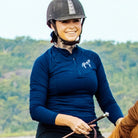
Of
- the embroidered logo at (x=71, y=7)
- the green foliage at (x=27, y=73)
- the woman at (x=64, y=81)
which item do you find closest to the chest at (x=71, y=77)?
the woman at (x=64, y=81)

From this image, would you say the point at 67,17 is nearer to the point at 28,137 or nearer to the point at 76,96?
the point at 76,96

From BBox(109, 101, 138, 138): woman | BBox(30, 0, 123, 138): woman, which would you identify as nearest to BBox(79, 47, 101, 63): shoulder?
→ BBox(30, 0, 123, 138): woman

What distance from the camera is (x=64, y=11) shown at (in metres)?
3.62

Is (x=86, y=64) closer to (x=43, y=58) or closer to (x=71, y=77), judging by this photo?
(x=71, y=77)

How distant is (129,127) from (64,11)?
103cm

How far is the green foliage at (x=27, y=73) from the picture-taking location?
826 inches

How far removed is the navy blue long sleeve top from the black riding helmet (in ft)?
0.54

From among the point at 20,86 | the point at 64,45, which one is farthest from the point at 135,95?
the point at 64,45

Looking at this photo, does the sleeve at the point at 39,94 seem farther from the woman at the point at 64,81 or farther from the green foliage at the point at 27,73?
the green foliage at the point at 27,73

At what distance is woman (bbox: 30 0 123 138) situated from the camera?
3.52m

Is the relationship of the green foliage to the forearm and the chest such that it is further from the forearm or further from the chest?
the forearm

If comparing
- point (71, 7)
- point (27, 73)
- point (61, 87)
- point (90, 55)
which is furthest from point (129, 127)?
point (27, 73)

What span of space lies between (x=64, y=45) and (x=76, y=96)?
1.22 ft

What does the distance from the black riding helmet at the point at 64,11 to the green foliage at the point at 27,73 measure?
16.2 m
